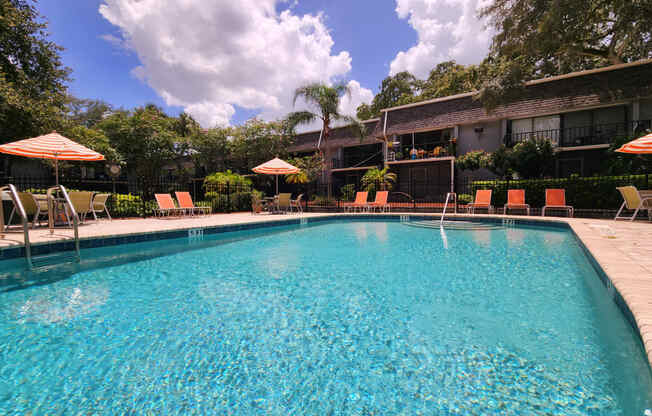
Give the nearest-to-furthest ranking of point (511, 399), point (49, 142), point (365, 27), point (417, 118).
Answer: point (511, 399) → point (49, 142) → point (365, 27) → point (417, 118)

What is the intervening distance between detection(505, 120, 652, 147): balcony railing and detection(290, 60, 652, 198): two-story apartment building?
3 cm

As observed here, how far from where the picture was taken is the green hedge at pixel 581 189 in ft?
31.0

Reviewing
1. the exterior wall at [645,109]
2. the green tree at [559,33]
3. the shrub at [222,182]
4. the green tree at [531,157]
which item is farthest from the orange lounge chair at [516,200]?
the shrub at [222,182]

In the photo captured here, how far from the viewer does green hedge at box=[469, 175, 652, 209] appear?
9.45m

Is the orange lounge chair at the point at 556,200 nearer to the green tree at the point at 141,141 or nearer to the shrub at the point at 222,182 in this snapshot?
the shrub at the point at 222,182

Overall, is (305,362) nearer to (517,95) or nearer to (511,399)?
(511,399)

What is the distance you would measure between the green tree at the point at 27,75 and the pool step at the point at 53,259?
7881 mm

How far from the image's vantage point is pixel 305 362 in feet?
6.60

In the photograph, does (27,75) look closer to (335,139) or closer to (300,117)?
(300,117)

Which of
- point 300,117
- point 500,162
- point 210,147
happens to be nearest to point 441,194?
point 500,162

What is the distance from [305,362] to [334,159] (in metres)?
22.5

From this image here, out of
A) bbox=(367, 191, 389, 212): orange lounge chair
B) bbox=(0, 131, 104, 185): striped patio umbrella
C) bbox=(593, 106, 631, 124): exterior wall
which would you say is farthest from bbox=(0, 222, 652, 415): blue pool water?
bbox=(593, 106, 631, 124): exterior wall

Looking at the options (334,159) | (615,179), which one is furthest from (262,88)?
(615,179)

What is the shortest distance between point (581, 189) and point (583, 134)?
7.18 meters
